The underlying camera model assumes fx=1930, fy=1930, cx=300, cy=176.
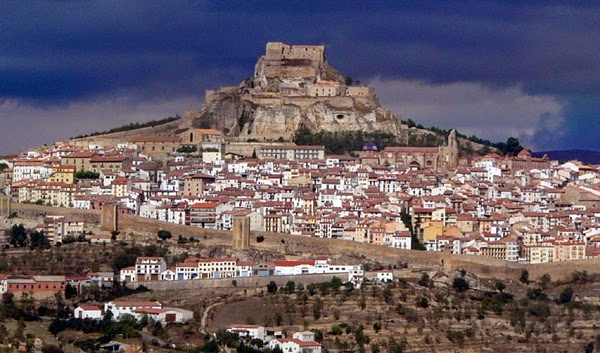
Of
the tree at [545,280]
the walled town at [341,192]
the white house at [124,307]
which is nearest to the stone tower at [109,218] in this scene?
the walled town at [341,192]

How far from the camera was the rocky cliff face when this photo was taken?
70688 millimetres

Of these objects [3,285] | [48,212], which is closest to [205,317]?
[3,285]

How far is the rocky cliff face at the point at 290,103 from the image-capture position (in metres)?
70.7

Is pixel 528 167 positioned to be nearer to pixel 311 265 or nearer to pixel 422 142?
pixel 422 142

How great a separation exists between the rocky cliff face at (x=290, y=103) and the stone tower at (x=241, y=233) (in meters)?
15.7

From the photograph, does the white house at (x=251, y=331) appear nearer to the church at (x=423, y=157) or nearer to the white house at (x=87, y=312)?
the white house at (x=87, y=312)

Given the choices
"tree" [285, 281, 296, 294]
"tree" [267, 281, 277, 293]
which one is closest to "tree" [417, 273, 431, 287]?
"tree" [285, 281, 296, 294]

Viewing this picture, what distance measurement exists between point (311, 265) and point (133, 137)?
62.5ft

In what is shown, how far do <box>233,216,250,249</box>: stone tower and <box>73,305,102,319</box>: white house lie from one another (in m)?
6.61

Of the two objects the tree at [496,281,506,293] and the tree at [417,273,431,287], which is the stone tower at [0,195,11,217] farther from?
the tree at [496,281,506,293]

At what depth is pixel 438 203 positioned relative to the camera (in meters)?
59.4

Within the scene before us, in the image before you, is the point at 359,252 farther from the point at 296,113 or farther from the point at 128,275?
the point at 296,113

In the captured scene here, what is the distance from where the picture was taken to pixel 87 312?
48344mm

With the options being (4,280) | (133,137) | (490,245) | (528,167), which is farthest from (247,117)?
(4,280)
